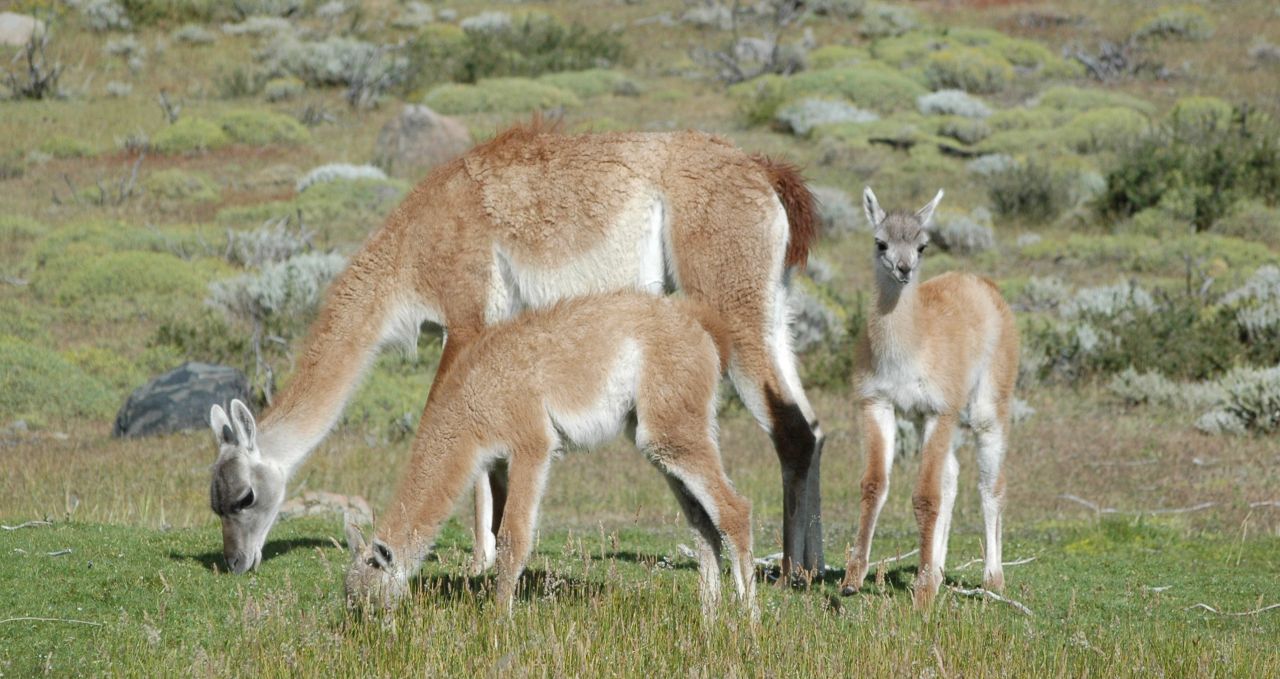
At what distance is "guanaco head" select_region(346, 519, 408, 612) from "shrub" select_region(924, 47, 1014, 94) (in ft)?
110

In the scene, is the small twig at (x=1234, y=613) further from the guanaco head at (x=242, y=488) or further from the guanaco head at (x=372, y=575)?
the guanaco head at (x=242, y=488)

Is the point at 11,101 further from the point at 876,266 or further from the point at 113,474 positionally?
the point at 876,266

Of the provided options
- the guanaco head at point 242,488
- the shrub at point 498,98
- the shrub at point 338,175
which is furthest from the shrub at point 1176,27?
the guanaco head at point 242,488

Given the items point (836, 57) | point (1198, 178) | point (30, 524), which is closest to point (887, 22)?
point (836, 57)

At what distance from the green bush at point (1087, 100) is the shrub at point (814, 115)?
4.88m

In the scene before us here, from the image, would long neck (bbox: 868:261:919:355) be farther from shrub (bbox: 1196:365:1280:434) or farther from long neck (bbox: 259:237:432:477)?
shrub (bbox: 1196:365:1280:434)

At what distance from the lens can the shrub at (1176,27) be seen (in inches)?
1720

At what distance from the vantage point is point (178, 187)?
85.8ft

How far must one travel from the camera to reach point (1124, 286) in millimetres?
20141

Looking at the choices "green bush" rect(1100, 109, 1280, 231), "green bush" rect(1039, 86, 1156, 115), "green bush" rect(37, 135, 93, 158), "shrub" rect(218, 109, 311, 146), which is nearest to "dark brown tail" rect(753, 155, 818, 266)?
"green bush" rect(1100, 109, 1280, 231)

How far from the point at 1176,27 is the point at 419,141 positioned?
26.8 metres

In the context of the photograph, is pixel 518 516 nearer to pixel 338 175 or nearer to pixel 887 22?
pixel 338 175

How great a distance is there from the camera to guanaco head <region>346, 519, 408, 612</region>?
6258 millimetres

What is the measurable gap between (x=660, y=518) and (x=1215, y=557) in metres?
4.32
